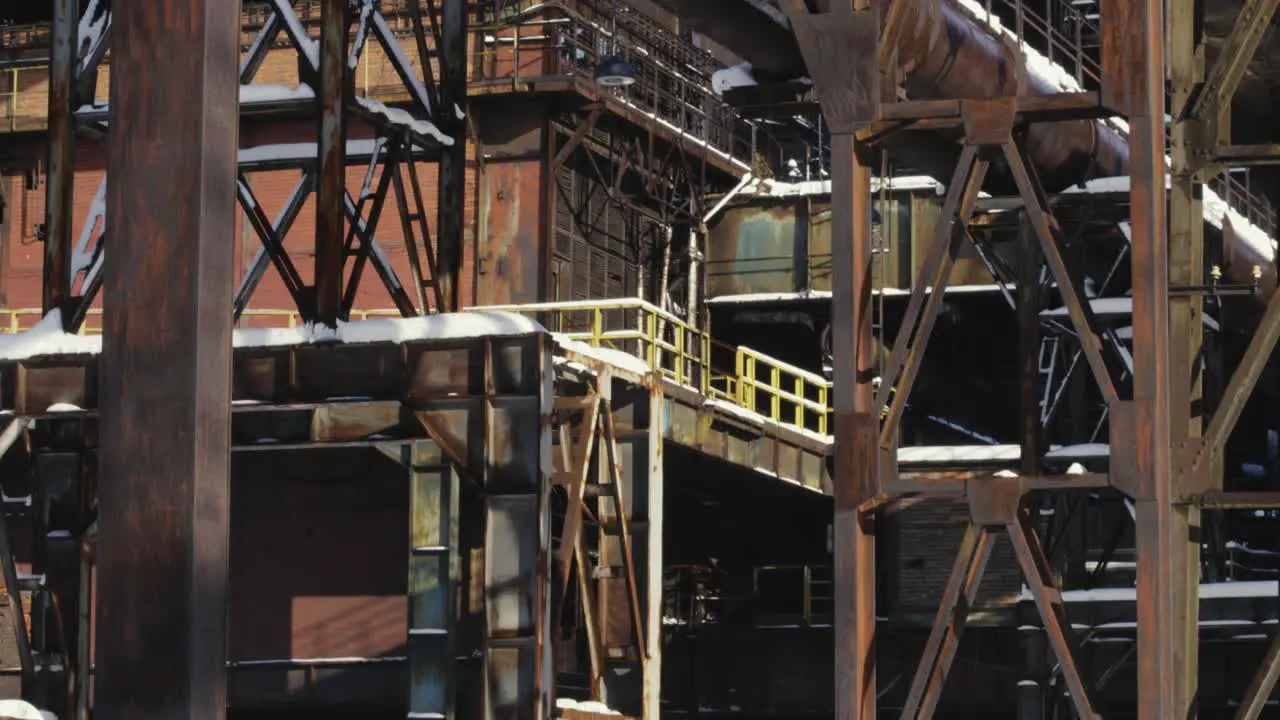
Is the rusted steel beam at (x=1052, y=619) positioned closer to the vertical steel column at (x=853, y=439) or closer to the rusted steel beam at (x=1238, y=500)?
the vertical steel column at (x=853, y=439)

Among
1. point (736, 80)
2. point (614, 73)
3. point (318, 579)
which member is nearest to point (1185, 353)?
point (736, 80)

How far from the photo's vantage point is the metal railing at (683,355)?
30.0 metres

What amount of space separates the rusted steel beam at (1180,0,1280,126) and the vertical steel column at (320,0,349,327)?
10.1 meters

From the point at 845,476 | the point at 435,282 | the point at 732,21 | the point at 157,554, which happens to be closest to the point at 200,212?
the point at 157,554

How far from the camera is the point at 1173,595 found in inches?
693

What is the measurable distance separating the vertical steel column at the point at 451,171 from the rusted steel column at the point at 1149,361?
12443 mm

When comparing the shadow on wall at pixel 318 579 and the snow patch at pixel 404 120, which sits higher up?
the snow patch at pixel 404 120

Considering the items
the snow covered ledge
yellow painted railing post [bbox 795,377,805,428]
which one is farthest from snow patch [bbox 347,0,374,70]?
yellow painted railing post [bbox 795,377,805,428]

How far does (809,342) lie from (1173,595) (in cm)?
2433

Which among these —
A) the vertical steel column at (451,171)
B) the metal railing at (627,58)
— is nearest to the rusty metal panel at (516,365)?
the vertical steel column at (451,171)

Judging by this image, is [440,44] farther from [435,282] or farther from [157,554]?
[157,554]

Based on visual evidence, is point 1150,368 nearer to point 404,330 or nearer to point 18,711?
point 404,330

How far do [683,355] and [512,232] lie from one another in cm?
584

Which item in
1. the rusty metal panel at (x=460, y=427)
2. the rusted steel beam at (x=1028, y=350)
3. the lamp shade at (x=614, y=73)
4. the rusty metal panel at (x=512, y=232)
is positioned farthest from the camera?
the rusty metal panel at (x=512, y=232)
